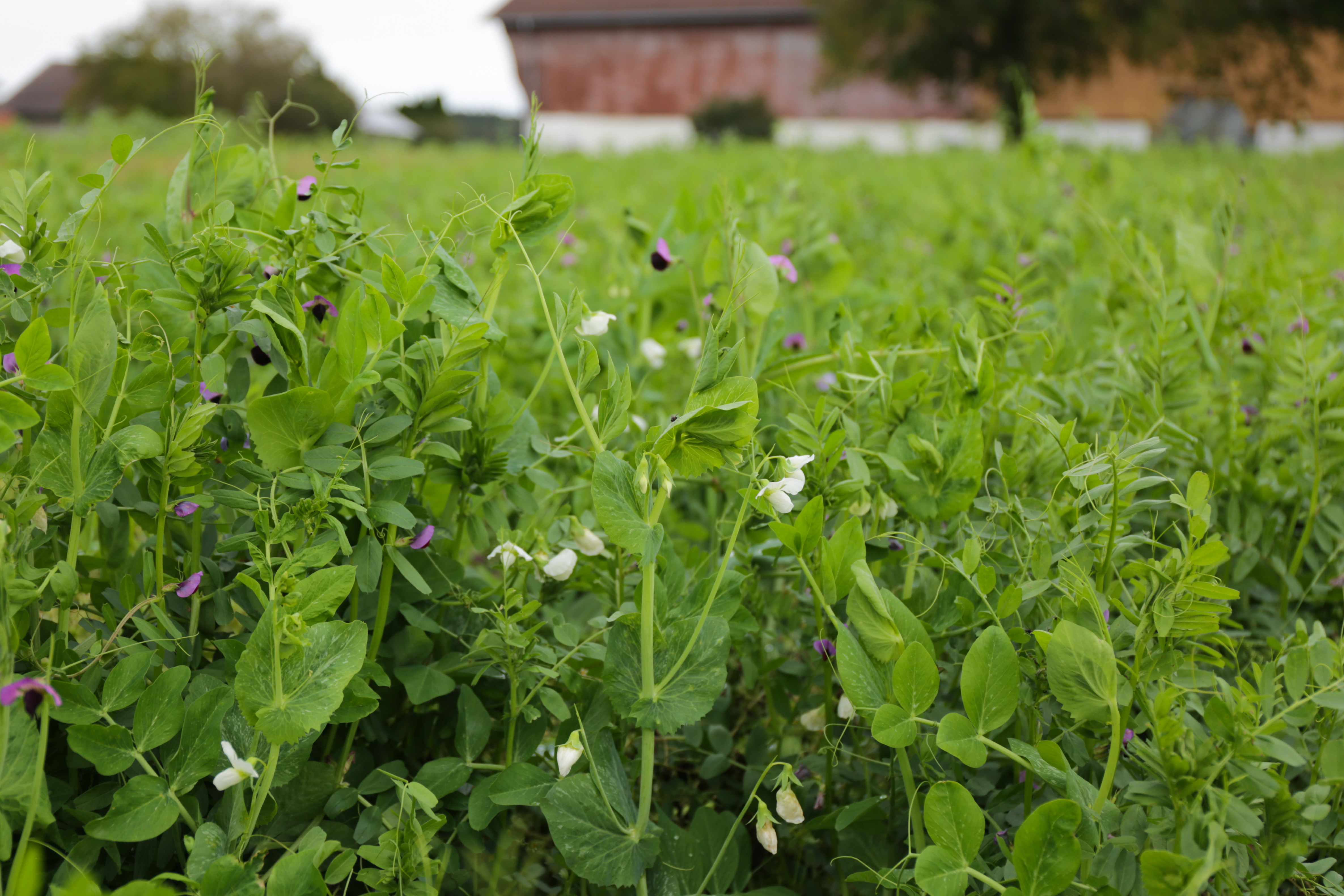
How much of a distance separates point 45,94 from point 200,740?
253 ft

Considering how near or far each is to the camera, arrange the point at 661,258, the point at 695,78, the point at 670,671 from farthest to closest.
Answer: the point at 695,78 < the point at 661,258 < the point at 670,671

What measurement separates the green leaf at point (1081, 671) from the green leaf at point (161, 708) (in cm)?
85

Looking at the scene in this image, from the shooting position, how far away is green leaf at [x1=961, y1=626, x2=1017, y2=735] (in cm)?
90

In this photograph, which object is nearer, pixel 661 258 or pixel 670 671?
pixel 670 671

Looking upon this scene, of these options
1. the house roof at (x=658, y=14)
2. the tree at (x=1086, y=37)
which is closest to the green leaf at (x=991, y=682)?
the tree at (x=1086, y=37)

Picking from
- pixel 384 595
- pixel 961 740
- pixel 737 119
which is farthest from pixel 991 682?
pixel 737 119

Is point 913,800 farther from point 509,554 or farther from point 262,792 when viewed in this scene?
point 262,792

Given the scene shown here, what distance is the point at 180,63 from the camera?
→ 39.7m

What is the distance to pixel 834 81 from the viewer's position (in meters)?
23.5

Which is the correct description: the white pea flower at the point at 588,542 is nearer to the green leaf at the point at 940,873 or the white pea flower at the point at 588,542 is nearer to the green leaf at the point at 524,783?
the green leaf at the point at 524,783

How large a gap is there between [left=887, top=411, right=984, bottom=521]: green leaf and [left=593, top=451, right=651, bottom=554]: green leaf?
38 cm

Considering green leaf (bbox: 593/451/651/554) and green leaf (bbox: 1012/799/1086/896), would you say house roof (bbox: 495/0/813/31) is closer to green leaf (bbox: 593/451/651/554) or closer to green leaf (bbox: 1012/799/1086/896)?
green leaf (bbox: 593/451/651/554)

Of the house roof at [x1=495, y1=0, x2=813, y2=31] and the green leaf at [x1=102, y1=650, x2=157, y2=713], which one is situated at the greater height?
the green leaf at [x1=102, y1=650, x2=157, y2=713]

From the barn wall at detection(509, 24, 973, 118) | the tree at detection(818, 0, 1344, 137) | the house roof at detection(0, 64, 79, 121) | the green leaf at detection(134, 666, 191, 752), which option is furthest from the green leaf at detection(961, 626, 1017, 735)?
the house roof at detection(0, 64, 79, 121)
